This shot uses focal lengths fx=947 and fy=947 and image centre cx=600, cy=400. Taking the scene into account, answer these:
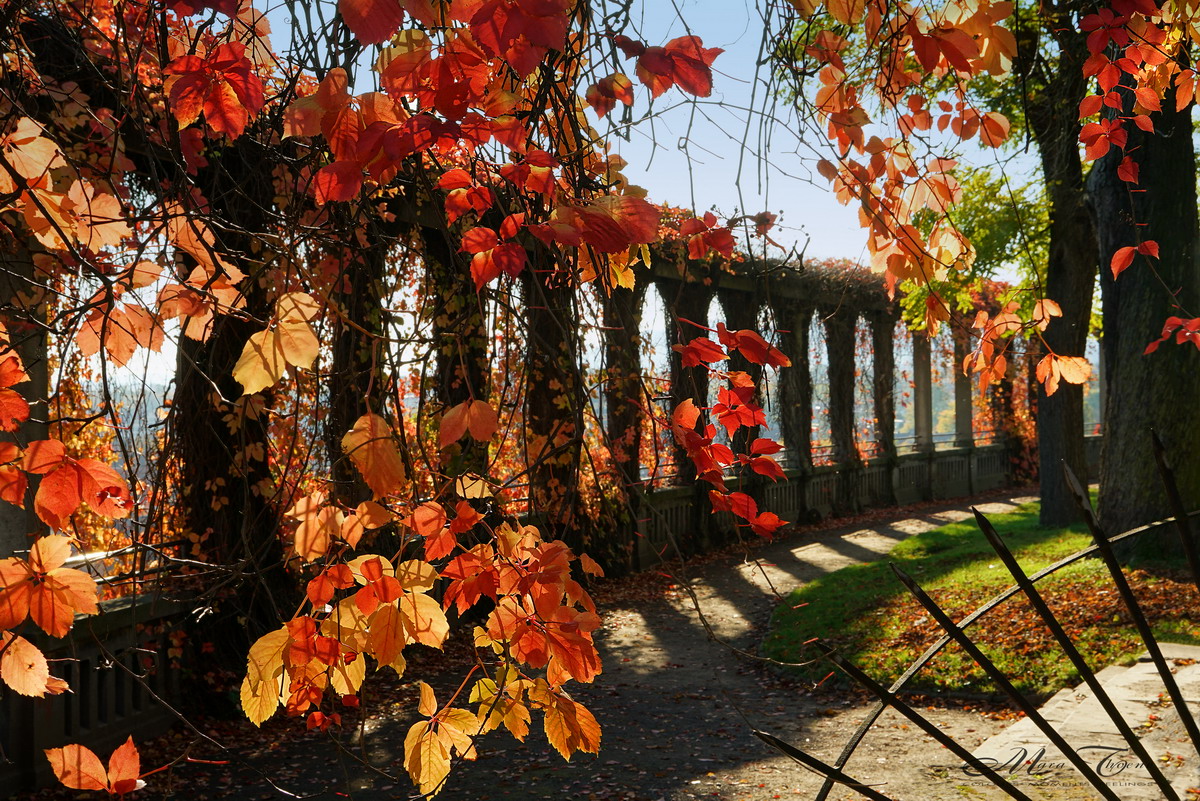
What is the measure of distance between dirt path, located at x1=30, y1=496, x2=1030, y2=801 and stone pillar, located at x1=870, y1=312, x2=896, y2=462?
31.8 feet

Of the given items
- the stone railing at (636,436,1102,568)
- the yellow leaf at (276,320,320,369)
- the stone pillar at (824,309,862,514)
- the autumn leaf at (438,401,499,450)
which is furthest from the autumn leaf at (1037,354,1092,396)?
the stone pillar at (824,309,862,514)

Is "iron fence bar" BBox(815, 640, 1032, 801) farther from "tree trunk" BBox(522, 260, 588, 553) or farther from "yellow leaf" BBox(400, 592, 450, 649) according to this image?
"yellow leaf" BBox(400, 592, 450, 649)

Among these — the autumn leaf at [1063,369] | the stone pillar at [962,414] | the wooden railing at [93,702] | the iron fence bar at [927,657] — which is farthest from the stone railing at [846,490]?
the iron fence bar at [927,657]

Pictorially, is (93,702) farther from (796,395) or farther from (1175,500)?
(796,395)

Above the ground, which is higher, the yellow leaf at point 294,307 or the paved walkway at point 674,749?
the yellow leaf at point 294,307

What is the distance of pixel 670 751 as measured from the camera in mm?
5191

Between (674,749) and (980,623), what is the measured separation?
273 cm

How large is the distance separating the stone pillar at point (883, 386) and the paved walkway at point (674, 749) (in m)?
9.57

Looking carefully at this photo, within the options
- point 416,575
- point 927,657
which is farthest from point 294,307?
point 927,657

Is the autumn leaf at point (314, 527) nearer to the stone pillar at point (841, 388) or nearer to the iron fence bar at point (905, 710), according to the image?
the iron fence bar at point (905, 710)

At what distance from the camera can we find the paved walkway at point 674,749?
14.9 feet

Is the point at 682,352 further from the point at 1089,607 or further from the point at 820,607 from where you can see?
the point at 820,607

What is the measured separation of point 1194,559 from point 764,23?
1.27 m

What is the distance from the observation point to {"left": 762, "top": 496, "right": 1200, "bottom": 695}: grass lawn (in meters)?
5.84
